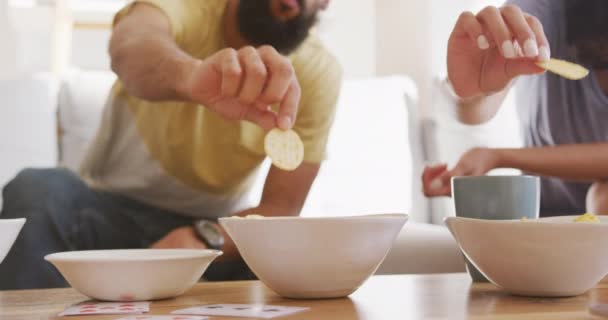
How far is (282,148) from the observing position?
962 millimetres

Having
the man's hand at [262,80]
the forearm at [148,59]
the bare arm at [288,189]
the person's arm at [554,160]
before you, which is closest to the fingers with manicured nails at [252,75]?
the man's hand at [262,80]

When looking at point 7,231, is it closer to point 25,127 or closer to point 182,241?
point 182,241

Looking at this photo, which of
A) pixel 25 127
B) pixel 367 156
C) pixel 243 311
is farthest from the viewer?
pixel 367 156

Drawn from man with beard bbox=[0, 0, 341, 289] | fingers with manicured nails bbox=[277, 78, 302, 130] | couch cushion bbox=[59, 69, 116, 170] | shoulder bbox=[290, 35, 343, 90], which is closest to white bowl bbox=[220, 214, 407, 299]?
fingers with manicured nails bbox=[277, 78, 302, 130]

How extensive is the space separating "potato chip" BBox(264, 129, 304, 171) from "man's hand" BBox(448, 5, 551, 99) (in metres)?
0.29

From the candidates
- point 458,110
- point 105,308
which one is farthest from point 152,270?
point 458,110

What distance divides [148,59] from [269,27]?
2.07ft

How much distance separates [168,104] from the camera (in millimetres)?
1703

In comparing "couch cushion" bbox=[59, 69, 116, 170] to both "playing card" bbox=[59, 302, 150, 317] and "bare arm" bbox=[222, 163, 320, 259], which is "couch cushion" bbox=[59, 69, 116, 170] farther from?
"playing card" bbox=[59, 302, 150, 317]

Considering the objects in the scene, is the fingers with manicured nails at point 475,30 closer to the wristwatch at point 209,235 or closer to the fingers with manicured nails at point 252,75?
the fingers with manicured nails at point 252,75

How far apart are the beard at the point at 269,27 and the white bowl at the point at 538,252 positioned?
1.27 m

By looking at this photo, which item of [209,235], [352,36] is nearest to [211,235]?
[209,235]

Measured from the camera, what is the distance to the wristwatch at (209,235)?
1.40m

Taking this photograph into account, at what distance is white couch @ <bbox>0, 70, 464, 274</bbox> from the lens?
7.16 ft
